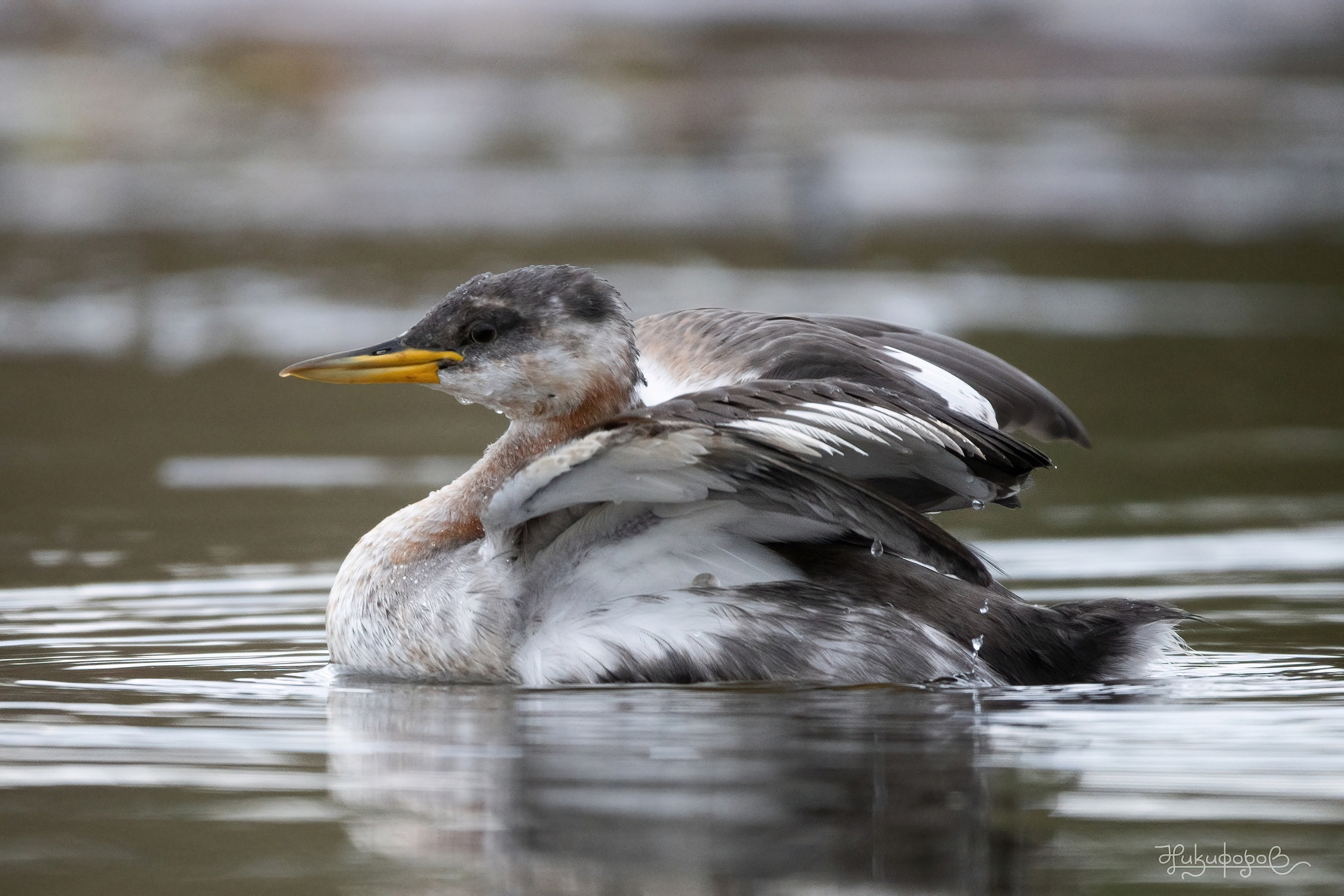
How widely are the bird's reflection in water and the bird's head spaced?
95 centimetres

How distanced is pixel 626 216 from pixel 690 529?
16690 mm

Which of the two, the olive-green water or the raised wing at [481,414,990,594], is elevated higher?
the raised wing at [481,414,990,594]

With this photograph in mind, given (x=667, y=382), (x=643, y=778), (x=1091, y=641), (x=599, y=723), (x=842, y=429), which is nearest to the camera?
(x=643, y=778)

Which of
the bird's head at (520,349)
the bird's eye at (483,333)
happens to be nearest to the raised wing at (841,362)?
the bird's head at (520,349)

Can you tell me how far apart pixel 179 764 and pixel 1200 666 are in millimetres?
2820

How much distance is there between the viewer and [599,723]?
5.19 meters

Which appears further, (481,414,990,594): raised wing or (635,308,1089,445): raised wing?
(635,308,1089,445): raised wing

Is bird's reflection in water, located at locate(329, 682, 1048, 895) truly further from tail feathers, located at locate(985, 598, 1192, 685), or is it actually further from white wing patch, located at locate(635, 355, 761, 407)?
white wing patch, located at locate(635, 355, 761, 407)

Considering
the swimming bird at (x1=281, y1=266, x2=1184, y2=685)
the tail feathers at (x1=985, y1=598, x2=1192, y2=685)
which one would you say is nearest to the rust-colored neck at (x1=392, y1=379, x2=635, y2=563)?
the swimming bird at (x1=281, y1=266, x2=1184, y2=685)

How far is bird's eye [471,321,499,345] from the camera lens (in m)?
6.17

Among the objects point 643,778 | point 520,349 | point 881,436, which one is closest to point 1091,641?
point 881,436

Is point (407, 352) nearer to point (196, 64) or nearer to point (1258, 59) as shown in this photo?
point (196, 64)
